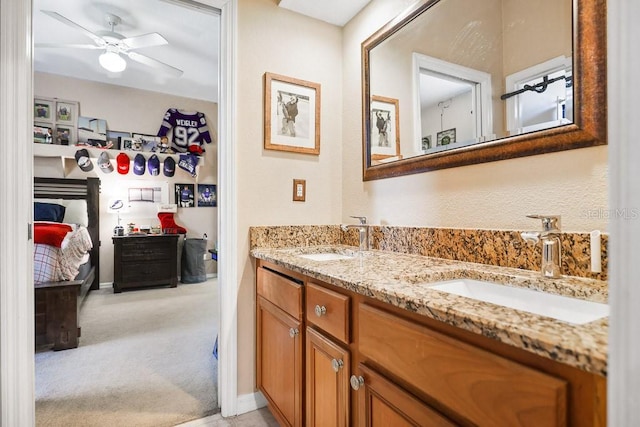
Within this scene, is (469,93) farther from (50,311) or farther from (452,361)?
(50,311)

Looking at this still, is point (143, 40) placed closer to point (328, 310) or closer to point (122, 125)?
point (122, 125)

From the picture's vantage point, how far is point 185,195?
4875 millimetres

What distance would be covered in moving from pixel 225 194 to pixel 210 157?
3.74 metres

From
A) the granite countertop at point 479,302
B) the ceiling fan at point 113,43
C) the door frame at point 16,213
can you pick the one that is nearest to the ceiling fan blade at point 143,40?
the ceiling fan at point 113,43

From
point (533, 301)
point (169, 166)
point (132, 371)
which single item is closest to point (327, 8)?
point (533, 301)

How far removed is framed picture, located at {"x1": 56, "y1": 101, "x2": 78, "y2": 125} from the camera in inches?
165

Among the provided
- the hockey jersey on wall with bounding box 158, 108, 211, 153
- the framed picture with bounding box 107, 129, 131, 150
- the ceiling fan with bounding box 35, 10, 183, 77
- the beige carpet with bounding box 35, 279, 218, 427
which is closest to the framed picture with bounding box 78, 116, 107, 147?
the framed picture with bounding box 107, 129, 131, 150

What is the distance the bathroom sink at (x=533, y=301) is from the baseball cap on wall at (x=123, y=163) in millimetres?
4654

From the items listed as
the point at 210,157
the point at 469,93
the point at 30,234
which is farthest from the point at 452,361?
the point at 210,157

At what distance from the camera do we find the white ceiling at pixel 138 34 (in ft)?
8.96

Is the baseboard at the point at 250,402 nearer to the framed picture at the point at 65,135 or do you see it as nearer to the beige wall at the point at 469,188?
the beige wall at the point at 469,188

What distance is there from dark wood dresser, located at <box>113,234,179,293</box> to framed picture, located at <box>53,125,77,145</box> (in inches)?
58.9

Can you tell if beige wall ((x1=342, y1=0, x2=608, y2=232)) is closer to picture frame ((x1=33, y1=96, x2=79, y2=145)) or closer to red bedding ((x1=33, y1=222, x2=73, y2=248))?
red bedding ((x1=33, y1=222, x2=73, y2=248))

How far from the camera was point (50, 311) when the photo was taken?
242 centimetres
